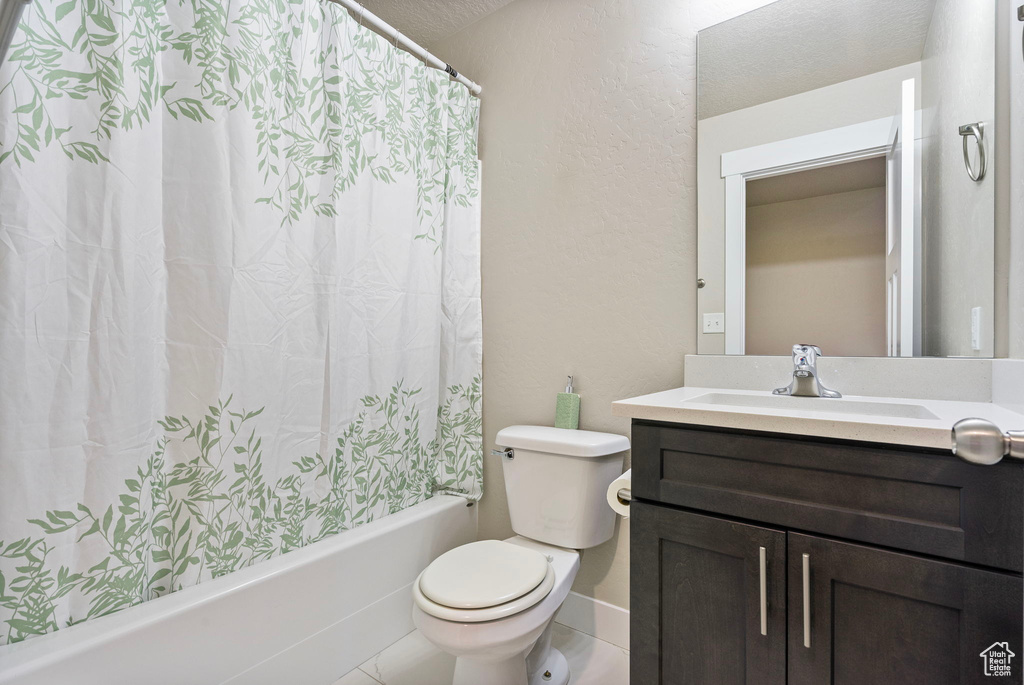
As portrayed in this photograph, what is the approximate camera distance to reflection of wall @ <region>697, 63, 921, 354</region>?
1.30m

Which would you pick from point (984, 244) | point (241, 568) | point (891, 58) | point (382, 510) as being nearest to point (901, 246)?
point (984, 244)

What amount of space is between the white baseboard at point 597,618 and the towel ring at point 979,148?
1.55 metres

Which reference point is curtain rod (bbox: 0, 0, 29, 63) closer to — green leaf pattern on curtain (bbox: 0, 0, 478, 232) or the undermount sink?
green leaf pattern on curtain (bbox: 0, 0, 478, 232)

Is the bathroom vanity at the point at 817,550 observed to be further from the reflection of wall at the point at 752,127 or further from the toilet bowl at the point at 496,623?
the reflection of wall at the point at 752,127

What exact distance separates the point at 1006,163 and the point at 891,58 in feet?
1.29

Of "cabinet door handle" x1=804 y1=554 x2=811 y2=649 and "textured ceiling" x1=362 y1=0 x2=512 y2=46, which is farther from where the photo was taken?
"textured ceiling" x1=362 y1=0 x2=512 y2=46

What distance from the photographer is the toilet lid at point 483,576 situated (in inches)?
48.2

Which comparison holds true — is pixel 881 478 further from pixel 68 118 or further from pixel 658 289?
pixel 68 118

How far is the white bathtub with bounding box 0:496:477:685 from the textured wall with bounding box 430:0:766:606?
19.5 inches

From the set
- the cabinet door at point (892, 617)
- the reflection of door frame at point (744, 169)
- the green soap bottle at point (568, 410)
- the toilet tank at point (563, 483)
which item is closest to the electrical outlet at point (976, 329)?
the reflection of door frame at point (744, 169)

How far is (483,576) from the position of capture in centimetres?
132

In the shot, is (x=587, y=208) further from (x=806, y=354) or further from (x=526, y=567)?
(x=526, y=567)

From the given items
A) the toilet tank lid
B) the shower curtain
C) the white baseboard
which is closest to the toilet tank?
the toilet tank lid

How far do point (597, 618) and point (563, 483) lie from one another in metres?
0.56
